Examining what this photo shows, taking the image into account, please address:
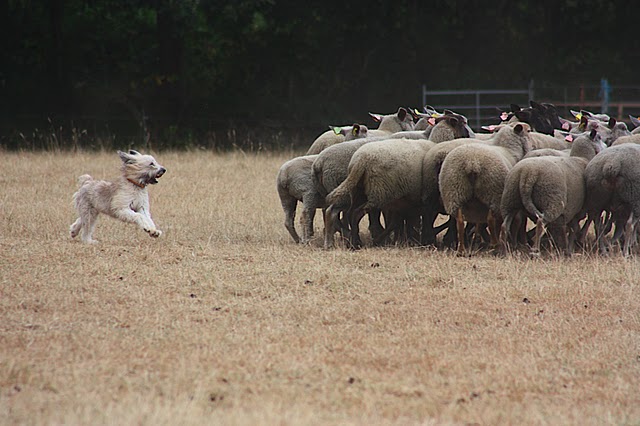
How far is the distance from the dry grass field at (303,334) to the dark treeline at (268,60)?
1528 centimetres

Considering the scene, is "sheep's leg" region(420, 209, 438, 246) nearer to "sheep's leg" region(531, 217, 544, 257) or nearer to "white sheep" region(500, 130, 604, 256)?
"white sheep" region(500, 130, 604, 256)

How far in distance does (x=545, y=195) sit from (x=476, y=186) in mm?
727

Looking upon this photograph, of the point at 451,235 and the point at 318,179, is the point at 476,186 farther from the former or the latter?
the point at 318,179

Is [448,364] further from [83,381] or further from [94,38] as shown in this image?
[94,38]

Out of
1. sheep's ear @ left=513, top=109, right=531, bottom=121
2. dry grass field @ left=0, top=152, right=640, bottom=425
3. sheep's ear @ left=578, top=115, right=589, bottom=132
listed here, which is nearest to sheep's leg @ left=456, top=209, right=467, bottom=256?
dry grass field @ left=0, top=152, right=640, bottom=425

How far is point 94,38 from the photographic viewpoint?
2744 cm

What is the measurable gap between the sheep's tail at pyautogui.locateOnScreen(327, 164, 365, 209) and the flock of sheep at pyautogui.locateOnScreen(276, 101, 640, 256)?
1cm

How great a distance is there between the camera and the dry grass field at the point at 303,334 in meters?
5.63

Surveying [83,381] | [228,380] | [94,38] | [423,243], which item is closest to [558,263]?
[423,243]

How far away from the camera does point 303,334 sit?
7.10 meters

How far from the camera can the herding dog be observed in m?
10.2

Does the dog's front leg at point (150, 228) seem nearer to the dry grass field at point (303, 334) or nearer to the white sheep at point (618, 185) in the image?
the dry grass field at point (303, 334)

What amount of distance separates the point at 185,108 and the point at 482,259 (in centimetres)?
1797

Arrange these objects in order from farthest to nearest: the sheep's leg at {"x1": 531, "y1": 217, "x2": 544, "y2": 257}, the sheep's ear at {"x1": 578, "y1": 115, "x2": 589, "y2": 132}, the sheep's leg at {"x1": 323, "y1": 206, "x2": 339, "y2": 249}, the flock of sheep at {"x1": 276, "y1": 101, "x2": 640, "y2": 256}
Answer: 1. the sheep's ear at {"x1": 578, "y1": 115, "x2": 589, "y2": 132}
2. the sheep's leg at {"x1": 323, "y1": 206, "x2": 339, "y2": 249}
3. the flock of sheep at {"x1": 276, "y1": 101, "x2": 640, "y2": 256}
4. the sheep's leg at {"x1": 531, "y1": 217, "x2": 544, "y2": 257}
